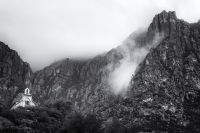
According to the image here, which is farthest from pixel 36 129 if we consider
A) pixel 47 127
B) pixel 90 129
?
pixel 90 129

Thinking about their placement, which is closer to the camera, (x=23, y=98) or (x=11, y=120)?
(x=11, y=120)

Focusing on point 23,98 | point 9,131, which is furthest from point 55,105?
point 9,131

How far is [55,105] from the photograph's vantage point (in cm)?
14975

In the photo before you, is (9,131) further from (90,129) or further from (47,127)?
(90,129)

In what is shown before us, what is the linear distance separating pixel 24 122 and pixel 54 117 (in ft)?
83.1

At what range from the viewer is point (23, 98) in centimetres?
14075

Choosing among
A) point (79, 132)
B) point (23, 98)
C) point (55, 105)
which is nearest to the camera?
point (79, 132)

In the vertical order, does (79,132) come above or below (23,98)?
below

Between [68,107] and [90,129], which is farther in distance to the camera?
[68,107]

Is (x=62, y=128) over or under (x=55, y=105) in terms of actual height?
under

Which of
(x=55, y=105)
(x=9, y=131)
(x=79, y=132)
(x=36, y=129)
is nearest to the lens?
(x=9, y=131)

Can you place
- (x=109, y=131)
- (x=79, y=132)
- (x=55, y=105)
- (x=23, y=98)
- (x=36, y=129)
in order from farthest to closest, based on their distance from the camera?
(x=55, y=105) < (x=23, y=98) < (x=109, y=131) < (x=79, y=132) < (x=36, y=129)

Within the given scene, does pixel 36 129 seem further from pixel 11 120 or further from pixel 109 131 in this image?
pixel 109 131

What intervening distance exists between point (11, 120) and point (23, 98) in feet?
133
